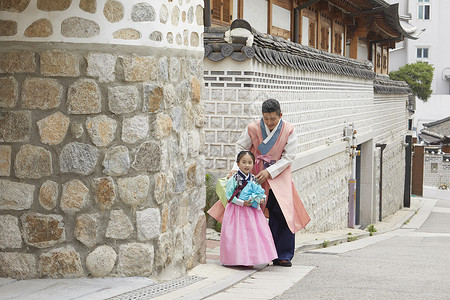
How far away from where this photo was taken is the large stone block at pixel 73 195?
6164mm

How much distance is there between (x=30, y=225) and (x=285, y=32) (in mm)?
11038

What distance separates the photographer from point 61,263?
6199mm

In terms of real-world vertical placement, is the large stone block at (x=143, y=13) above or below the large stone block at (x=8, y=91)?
above

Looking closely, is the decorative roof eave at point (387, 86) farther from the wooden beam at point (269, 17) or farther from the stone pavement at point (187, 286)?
the stone pavement at point (187, 286)

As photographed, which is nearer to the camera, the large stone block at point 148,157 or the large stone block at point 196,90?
the large stone block at point 148,157

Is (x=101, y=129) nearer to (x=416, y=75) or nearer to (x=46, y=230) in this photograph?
(x=46, y=230)

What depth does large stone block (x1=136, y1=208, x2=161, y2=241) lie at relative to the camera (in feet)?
20.8

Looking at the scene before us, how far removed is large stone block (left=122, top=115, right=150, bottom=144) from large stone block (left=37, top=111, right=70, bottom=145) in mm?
479

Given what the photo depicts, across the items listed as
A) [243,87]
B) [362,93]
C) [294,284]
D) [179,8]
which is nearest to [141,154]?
[179,8]

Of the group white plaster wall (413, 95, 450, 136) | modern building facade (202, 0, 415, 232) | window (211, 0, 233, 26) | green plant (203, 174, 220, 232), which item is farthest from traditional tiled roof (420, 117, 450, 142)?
green plant (203, 174, 220, 232)

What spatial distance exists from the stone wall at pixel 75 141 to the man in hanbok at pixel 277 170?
74.5 inches

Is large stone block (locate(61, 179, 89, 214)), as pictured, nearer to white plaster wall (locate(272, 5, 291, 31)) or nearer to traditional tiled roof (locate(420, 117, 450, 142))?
white plaster wall (locate(272, 5, 291, 31))

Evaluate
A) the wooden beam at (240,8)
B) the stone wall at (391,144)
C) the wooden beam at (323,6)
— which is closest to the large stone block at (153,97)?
the wooden beam at (240,8)

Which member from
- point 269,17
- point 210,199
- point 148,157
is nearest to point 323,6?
point 269,17
